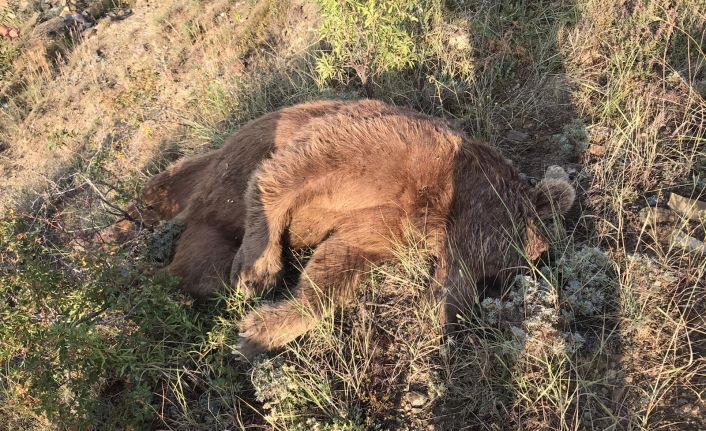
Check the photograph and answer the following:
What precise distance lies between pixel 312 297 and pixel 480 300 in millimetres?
1124

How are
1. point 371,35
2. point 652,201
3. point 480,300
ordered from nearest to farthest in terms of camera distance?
point 480,300
point 652,201
point 371,35

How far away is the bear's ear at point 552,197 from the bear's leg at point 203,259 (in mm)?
2334

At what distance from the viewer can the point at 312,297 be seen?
124 inches

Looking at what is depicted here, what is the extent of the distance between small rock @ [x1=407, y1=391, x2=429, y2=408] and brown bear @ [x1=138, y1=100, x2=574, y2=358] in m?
0.54

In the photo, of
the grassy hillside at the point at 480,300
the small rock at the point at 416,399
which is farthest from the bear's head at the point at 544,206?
the small rock at the point at 416,399

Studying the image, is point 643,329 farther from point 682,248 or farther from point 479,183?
point 479,183

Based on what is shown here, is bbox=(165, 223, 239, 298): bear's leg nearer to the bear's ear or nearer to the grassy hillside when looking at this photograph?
the grassy hillside

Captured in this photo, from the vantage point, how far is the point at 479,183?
314cm

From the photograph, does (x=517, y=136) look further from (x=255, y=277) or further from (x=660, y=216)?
(x=255, y=277)

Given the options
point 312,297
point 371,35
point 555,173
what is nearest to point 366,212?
point 312,297

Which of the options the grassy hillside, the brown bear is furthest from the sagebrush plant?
the brown bear

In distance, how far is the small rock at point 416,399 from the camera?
265cm

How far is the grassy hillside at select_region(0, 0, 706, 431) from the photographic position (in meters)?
2.59

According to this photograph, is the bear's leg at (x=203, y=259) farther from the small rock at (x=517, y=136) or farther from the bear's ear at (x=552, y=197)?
the small rock at (x=517, y=136)
